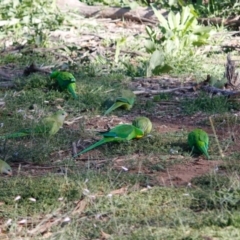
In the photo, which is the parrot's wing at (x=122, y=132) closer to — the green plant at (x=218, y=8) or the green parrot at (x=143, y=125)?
the green parrot at (x=143, y=125)

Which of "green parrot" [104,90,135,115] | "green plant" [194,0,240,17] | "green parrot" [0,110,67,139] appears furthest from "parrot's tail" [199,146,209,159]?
"green plant" [194,0,240,17]

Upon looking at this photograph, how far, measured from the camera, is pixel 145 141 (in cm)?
384

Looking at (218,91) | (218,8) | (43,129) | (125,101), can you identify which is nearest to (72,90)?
(125,101)

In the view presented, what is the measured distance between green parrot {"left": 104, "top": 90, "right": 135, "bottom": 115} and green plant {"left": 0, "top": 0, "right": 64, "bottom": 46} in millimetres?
2296

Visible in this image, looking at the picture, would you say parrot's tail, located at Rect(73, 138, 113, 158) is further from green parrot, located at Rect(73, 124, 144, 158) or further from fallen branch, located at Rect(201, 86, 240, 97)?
fallen branch, located at Rect(201, 86, 240, 97)

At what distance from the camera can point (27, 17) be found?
7074 millimetres

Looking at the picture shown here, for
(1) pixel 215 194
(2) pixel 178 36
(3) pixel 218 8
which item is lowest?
(3) pixel 218 8

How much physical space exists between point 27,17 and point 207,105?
3.09m

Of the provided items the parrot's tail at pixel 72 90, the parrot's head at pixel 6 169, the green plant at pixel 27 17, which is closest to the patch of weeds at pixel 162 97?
the parrot's tail at pixel 72 90

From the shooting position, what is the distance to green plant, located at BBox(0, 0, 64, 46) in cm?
695

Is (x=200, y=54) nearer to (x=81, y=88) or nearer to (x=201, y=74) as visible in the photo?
(x=201, y=74)

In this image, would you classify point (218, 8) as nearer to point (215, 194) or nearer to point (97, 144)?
point (97, 144)

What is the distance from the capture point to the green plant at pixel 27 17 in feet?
22.8

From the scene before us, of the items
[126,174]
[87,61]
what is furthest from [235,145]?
[87,61]
